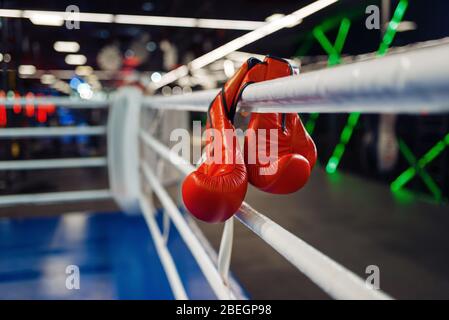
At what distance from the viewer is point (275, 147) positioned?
0.82 meters

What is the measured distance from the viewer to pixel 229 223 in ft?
2.93

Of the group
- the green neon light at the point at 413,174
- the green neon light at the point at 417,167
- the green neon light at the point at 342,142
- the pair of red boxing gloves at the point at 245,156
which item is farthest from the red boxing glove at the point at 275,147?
the green neon light at the point at 342,142

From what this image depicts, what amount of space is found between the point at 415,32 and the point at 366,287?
15.7ft

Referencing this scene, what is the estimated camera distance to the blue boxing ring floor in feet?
5.75

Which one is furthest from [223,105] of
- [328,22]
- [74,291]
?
[328,22]

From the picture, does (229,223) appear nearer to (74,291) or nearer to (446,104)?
(446,104)

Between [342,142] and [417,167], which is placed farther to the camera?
[342,142]

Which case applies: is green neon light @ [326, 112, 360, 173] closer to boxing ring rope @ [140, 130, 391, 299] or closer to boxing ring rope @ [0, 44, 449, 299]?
boxing ring rope @ [0, 44, 449, 299]

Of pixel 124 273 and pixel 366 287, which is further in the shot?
pixel 124 273

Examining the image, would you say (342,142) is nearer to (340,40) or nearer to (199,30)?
(340,40)

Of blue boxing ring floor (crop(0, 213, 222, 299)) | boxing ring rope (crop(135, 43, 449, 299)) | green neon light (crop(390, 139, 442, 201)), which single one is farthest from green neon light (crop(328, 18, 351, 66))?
boxing ring rope (crop(135, 43, 449, 299))

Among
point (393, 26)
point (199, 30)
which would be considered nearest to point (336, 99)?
point (393, 26)

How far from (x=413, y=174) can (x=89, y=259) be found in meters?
3.96

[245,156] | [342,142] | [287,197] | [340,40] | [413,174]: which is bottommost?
[287,197]
